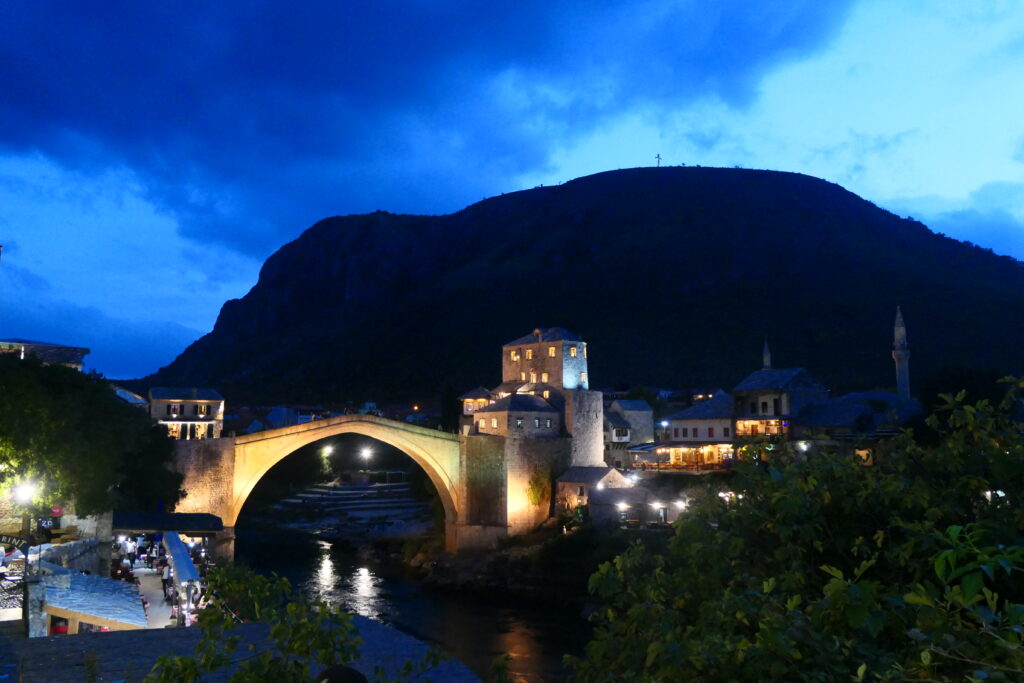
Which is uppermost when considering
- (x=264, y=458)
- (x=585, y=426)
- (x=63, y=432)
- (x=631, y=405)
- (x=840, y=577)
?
(x=631, y=405)

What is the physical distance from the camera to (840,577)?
3232 millimetres

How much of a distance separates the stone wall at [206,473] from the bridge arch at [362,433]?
1.09ft

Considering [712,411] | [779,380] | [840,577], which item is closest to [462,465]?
[712,411]

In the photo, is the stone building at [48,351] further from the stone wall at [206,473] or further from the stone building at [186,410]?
the stone wall at [206,473]

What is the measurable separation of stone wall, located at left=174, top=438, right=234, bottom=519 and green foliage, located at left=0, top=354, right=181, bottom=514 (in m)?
5.73

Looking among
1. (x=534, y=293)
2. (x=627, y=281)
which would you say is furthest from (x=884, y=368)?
(x=534, y=293)

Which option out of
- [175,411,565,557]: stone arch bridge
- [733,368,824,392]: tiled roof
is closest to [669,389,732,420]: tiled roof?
[733,368,824,392]: tiled roof

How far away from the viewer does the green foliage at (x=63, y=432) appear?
18.0 metres

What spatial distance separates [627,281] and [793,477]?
3970 inches

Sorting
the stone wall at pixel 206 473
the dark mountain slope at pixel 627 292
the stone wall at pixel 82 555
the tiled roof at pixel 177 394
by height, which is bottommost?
the stone wall at pixel 82 555

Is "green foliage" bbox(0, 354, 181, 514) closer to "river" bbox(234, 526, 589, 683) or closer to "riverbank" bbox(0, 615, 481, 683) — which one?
"river" bbox(234, 526, 589, 683)

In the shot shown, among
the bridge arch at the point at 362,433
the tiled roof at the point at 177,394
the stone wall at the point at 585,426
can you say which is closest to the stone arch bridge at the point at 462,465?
the bridge arch at the point at 362,433

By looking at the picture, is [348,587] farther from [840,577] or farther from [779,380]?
[840,577]

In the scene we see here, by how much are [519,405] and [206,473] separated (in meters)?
15.0
